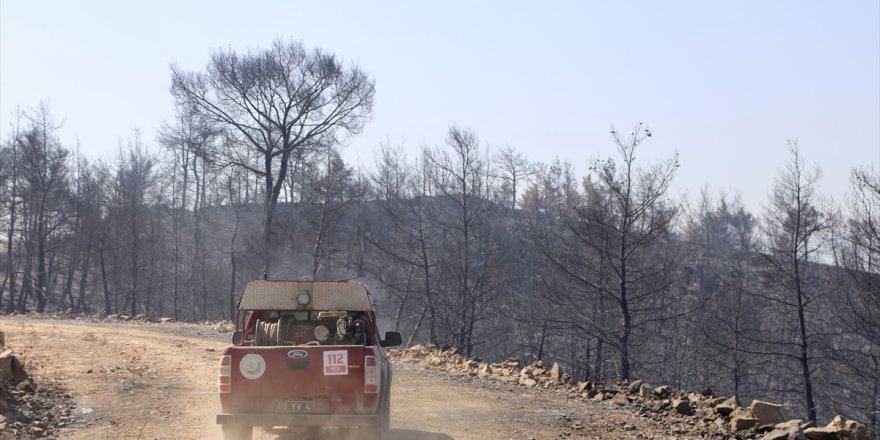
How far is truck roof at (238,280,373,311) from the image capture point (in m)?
10.8

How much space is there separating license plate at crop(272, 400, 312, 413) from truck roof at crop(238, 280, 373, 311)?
1.96 m

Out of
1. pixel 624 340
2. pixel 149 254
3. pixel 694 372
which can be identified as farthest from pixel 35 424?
pixel 149 254

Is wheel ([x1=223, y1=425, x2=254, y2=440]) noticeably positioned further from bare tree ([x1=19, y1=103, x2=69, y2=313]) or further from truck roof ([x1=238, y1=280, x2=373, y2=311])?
bare tree ([x1=19, y1=103, x2=69, y2=313])

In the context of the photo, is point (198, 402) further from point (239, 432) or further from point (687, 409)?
point (687, 409)

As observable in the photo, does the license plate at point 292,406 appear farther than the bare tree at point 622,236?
No

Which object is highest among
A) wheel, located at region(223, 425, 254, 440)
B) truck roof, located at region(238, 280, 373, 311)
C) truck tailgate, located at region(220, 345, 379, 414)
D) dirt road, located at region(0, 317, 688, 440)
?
truck roof, located at region(238, 280, 373, 311)

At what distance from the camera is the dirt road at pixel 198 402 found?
11.2 meters

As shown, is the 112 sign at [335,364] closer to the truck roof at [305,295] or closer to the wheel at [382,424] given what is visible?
the wheel at [382,424]

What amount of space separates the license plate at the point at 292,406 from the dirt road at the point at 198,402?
6.24ft

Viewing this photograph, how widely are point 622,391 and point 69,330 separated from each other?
1913cm

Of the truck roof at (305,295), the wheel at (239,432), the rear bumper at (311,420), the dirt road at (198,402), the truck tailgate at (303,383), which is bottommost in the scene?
the dirt road at (198,402)

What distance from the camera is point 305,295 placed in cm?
1073

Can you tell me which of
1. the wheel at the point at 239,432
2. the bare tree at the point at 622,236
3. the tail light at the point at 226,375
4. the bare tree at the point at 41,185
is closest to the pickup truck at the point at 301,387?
the tail light at the point at 226,375

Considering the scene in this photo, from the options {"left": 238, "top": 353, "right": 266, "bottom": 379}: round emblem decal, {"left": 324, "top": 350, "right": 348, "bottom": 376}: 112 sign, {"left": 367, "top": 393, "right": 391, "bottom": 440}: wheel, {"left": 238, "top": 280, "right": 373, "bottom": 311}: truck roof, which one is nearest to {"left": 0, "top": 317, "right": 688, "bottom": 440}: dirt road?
{"left": 367, "top": 393, "right": 391, "bottom": 440}: wheel
